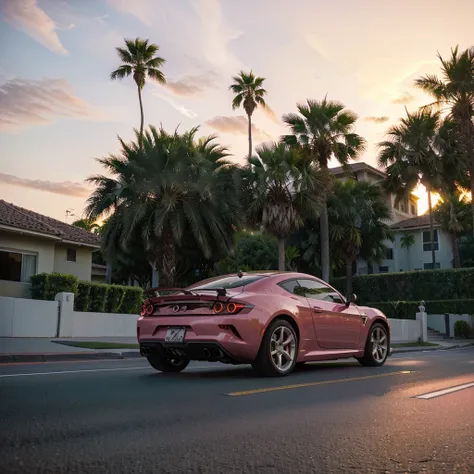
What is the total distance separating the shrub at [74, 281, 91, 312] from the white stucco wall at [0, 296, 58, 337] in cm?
454

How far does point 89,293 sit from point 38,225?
5055mm

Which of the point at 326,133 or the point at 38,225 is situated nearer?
the point at 38,225

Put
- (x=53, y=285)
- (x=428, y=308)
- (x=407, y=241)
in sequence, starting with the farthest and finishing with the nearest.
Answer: (x=407, y=241) → (x=428, y=308) → (x=53, y=285)

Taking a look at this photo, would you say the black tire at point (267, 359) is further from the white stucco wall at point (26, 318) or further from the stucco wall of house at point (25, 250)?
the stucco wall of house at point (25, 250)

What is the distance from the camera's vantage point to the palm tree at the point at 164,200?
2461cm

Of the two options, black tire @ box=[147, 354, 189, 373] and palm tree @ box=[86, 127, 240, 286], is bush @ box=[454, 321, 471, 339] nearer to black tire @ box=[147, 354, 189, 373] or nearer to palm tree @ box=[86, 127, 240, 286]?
palm tree @ box=[86, 127, 240, 286]

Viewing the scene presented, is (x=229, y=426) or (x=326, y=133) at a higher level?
(x=326, y=133)

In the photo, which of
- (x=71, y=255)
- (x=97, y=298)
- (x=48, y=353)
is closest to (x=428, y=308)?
(x=71, y=255)

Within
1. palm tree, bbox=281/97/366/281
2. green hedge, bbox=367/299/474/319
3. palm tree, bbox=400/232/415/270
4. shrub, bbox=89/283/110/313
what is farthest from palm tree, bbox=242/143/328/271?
palm tree, bbox=400/232/415/270

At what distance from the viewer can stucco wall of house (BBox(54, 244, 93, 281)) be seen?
1107 inches

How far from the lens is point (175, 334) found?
796 centimetres

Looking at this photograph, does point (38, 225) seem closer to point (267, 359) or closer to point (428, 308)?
point (267, 359)

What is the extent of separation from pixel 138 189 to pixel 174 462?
21.9 meters

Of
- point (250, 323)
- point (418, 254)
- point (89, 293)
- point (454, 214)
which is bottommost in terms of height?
point (250, 323)
